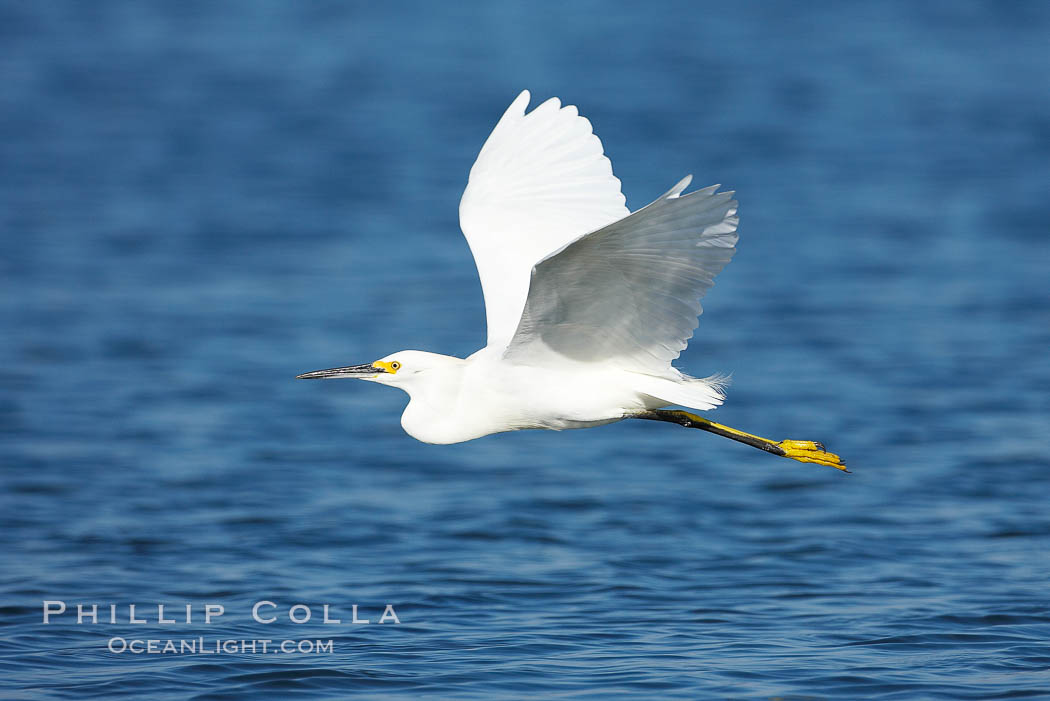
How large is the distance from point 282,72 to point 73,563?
55.5 feet

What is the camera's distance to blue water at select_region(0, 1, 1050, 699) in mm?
8203

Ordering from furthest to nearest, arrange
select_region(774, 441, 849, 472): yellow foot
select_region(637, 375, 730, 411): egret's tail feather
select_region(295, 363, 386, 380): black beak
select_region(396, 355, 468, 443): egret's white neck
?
select_region(774, 441, 849, 472): yellow foot
select_region(295, 363, 386, 380): black beak
select_region(396, 355, 468, 443): egret's white neck
select_region(637, 375, 730, 411): egret's tail feather

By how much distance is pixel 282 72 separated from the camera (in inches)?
997

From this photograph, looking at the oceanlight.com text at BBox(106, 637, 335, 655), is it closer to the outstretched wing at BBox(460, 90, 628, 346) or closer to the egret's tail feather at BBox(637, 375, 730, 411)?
the outstretched wing at BBox(460, 90, 628, 346)

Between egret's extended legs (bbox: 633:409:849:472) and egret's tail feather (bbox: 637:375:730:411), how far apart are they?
22 centimetres

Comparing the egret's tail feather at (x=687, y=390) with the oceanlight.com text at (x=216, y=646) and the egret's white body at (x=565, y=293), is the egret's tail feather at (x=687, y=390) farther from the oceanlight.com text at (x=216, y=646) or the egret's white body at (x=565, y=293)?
the oceanlight.com text at (x=216, y=646)

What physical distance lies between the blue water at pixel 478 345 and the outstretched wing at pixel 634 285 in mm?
1771

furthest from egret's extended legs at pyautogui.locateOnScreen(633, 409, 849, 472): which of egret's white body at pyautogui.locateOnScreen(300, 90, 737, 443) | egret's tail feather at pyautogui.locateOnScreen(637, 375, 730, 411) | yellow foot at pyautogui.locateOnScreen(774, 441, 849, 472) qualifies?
egret's white body at pyautogui.locateOnScreen(300, 90, 737, 443)

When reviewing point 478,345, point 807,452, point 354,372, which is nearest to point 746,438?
point 807,452

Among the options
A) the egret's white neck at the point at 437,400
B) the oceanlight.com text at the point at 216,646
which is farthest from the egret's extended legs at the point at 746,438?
the oceanlight.com text at the point at 216,646

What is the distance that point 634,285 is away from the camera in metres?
6.34

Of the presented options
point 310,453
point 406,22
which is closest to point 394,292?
point 310,453

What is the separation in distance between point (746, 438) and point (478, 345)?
6507 mm

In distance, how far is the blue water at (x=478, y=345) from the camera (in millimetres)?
8203
